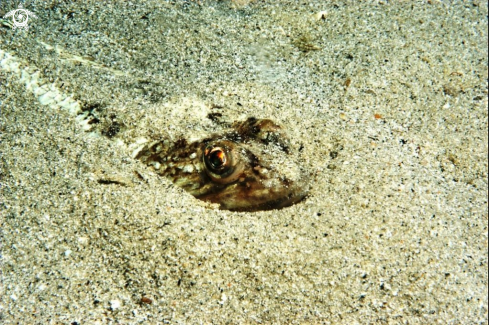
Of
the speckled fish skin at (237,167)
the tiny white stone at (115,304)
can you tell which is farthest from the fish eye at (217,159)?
the tiny white stone at (115,304)

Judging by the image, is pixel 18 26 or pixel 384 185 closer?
pixel 384 185

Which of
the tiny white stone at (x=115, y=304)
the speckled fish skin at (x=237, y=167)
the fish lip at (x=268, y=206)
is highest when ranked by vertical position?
the speckled fish skin at (x=237, y=167)

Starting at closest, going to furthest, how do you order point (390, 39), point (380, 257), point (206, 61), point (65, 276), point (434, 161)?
point (65, 276) → point (380, 257) → point (434, 161) → point (206, 61) → point (390, 39)

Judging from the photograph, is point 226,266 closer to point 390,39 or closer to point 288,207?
point 288,207

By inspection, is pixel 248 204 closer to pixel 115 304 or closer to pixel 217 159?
pixel 217 159

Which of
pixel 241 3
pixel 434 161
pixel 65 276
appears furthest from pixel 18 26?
pixel 434 161

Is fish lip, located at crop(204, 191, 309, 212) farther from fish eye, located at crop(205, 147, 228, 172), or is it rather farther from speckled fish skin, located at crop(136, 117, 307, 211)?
fish eye, located at crop(205, 147, 228, 172)

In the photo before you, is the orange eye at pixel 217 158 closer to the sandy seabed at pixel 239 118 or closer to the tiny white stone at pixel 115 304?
the sandy seabed at pixel 239 118
